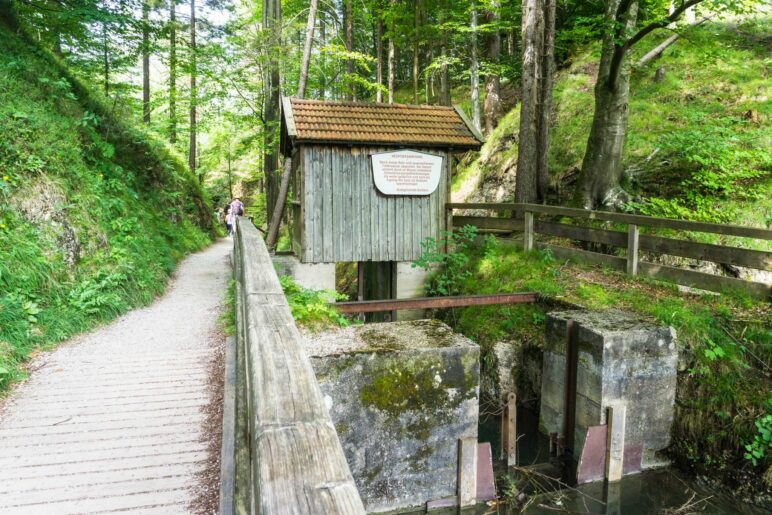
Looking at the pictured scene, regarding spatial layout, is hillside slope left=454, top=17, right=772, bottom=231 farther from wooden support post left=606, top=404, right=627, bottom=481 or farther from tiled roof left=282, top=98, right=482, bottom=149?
wooden support post left=606, top=404, right=627, bottom=481

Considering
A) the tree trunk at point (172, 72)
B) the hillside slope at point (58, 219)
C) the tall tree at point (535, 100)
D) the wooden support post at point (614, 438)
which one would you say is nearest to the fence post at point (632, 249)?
the wooden support post at point (614, 438)

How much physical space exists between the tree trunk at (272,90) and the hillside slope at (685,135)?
6205mm

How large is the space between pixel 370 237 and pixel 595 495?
6422mm

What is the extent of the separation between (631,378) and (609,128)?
6088mm

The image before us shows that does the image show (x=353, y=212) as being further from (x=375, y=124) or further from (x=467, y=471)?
(x=467, y=471)

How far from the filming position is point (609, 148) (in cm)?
1021

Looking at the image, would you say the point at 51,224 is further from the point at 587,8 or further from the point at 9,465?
the point at 587,8

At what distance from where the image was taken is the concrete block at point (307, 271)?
10.4 m

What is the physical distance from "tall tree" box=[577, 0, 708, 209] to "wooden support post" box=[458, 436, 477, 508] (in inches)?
268

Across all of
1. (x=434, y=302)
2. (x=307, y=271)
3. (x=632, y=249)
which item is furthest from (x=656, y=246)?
(x=307, y=271)

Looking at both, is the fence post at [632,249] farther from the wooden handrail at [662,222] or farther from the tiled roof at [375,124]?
the tiled roof at [375,124]

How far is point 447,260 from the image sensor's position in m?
10.7

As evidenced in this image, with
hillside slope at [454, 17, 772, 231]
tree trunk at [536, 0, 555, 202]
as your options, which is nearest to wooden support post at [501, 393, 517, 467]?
hillside slope at [454, 17, 772, 231]

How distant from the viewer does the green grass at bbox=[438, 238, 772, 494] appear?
5598 mm
